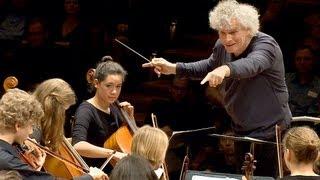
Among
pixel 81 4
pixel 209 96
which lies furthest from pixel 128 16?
pixel 209 96

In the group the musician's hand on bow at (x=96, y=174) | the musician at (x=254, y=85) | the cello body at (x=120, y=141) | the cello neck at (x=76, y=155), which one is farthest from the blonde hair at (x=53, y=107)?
the musician at (x=254, y=85)

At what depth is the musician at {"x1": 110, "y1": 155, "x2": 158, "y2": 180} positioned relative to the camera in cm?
275

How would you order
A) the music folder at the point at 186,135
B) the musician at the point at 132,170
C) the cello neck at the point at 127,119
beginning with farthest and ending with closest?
the cello neck at the point at 127,119 < the music folder at the point at 186,135 < the musician at the point at 132,170

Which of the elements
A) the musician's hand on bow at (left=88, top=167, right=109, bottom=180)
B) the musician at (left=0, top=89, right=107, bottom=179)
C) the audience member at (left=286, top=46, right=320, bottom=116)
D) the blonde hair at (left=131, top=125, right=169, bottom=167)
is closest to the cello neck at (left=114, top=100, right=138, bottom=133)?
the musician's hand on bow at (left=88, top=167, right=109, bottom=180)

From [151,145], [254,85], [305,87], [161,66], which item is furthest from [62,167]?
[305,87]

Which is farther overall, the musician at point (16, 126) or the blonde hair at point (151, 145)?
the blonde hair at point (151, 145)

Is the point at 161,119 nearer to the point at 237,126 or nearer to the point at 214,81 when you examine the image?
the point at 237,126

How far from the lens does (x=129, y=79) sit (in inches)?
267

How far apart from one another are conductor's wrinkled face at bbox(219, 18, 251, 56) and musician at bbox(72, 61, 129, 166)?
2.94 ft

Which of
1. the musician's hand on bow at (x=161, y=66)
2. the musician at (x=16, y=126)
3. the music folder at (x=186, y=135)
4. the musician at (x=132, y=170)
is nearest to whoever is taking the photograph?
the musician at (x=132, y=170)

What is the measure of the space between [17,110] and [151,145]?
687 millimetres

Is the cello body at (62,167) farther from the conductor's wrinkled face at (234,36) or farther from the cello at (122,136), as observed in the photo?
the conductor's wrinkled face at (234,36)

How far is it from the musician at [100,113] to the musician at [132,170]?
126 cm

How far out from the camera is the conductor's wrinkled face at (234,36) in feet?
12.1
